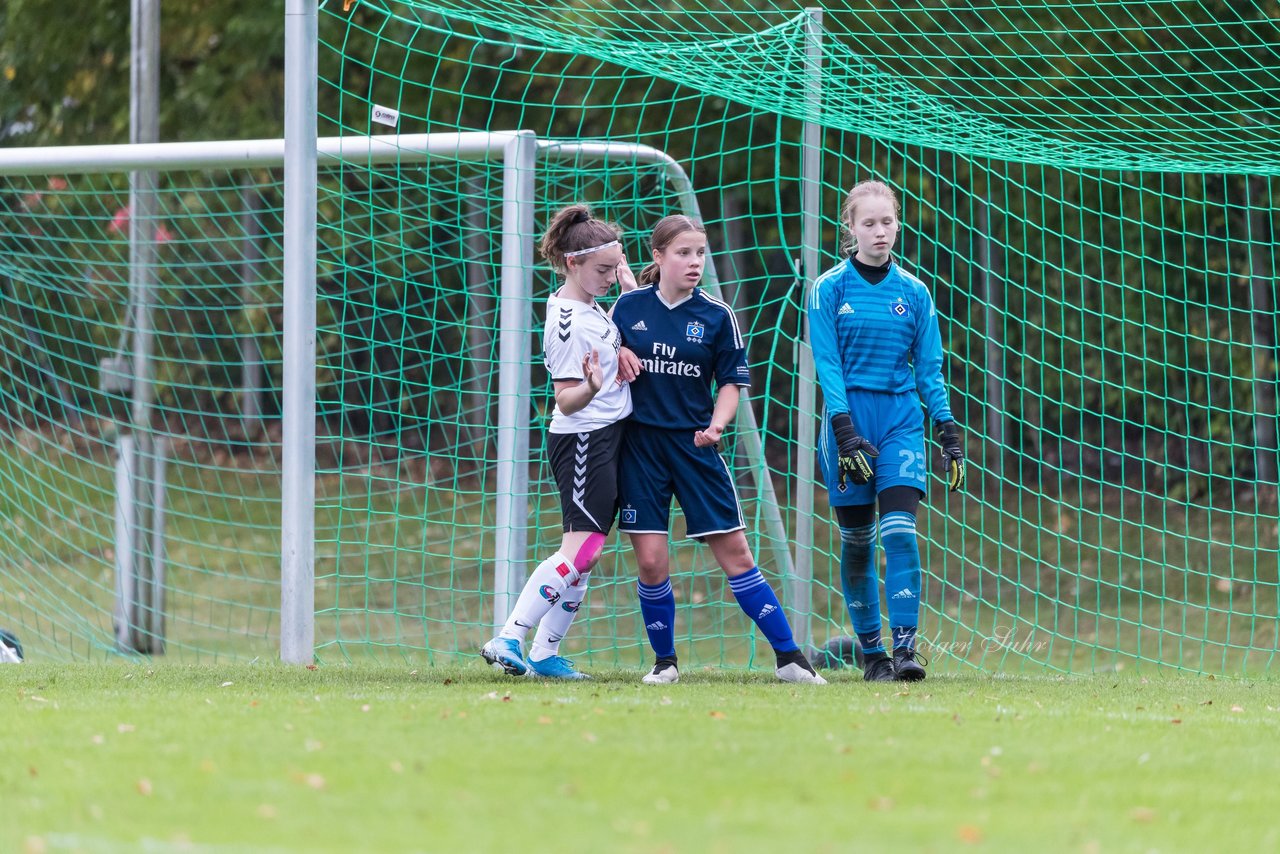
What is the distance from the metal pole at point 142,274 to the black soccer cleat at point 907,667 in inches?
228

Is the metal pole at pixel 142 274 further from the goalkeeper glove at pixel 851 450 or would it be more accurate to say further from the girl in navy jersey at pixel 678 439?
the goalkeeper glove at pixel 851 450

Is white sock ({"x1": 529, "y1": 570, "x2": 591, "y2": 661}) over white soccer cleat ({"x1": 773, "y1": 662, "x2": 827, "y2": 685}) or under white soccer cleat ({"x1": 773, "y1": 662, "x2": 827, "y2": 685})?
over

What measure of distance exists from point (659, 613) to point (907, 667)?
940 mm

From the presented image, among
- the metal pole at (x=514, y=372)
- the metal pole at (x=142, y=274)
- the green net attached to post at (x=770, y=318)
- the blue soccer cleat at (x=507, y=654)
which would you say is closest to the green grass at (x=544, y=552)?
the green net attached to post at (x=770, y=318)

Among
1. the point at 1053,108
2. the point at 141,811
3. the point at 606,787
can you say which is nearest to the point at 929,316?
the point at 606,787

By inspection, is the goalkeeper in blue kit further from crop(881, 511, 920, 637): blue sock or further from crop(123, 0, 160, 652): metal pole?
crop(123, 0, 160, 652): metal pole

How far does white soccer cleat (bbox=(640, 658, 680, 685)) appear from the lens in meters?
5.68

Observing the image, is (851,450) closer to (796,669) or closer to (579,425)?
(796,669)

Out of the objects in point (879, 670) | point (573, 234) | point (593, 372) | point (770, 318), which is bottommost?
point (879, 670)

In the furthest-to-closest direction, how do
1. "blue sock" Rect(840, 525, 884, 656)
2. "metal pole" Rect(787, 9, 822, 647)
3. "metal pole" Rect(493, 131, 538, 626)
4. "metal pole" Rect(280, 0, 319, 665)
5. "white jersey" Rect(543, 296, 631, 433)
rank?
"metal pole" Rect(787, 9, 822, 647) < "metal pole" Rect(493, 131, 538, 626) < "metal pole" Rect(280, 0, 319, 665) < "blue sock" Rect(840, 525, 884, 656) < "white jersey" Rect(543, 296, 631, 433)

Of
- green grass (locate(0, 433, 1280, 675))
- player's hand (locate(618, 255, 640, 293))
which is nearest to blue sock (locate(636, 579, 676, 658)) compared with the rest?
player's hand (locate(618, 255, 640, 293))

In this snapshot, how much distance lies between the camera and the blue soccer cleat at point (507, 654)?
5656 millimetres

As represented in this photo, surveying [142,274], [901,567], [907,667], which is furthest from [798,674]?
[142,274]

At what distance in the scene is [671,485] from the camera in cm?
573
